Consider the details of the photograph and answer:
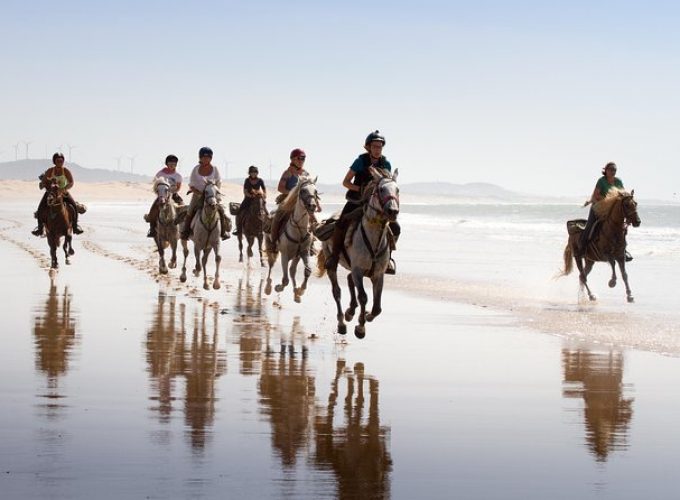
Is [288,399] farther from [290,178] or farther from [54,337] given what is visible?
[290,178]

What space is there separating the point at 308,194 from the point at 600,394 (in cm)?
749

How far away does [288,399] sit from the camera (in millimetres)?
9828

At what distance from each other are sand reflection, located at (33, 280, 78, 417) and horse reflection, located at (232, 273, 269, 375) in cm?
181

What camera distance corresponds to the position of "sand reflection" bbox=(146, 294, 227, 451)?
8.91m

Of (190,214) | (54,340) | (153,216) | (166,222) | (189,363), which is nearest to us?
(189,363)

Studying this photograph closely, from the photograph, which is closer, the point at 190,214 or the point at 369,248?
the point at 369,248

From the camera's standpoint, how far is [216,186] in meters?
21.6

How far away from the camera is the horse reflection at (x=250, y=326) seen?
39.2 feet

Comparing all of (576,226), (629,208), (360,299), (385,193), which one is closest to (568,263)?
(576,226)

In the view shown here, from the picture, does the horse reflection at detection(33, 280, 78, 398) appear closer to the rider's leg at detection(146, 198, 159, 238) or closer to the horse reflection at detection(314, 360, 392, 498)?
the horse reflection at detection(314, 360, 392, 498)

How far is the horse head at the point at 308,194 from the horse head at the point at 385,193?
3.69 meters

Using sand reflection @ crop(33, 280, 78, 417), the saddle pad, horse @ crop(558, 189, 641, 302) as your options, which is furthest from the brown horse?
horse @ crop(558, 189, 641, 302)

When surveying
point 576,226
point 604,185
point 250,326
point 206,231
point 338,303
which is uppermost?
point 604,185

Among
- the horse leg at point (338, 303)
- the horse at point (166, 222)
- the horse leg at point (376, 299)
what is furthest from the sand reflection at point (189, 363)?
the horse at point (166, 222)
